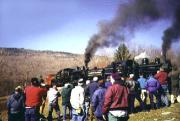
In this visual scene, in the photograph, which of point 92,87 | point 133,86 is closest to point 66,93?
point 92,87

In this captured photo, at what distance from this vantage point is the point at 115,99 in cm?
898

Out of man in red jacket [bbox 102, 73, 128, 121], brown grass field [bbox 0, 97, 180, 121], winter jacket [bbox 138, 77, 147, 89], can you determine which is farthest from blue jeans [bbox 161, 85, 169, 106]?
man in red jacket [bbox 102, 73, 128, 121]

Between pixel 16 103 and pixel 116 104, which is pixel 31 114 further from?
pixel 116 104

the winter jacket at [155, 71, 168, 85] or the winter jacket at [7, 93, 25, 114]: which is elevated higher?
the winter jacket at [155, 71, 168, 85]

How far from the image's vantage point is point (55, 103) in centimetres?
1747

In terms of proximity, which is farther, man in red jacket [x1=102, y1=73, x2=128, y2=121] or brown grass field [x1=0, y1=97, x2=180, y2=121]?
brown grass field [x1=0, y1=97, x2=180, y2=121]

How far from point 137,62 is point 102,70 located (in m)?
2.45

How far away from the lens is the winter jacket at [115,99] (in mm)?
8938

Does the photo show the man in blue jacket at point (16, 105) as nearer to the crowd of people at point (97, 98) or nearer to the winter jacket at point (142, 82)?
the crowd of people at point (97, 98)

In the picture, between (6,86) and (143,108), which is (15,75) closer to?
(6,86)

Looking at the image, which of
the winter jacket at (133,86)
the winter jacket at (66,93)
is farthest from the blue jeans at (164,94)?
the winter jacket at (66,93)

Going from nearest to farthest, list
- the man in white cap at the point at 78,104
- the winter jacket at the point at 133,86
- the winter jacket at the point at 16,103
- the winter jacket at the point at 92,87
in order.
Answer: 1. the man in white cap at the point at 78,104
2. the winter jacket at the point at 16,103
3. the winter jacket at the point at 92,87
4. the winter jacket at the point at 133,86

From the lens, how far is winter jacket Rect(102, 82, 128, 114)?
Answer: 894 centimetres

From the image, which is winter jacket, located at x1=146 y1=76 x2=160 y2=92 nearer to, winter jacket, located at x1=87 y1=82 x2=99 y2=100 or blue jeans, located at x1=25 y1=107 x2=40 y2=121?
winter jacket, located at x1=87 y1=82 x2=99 y2=100
